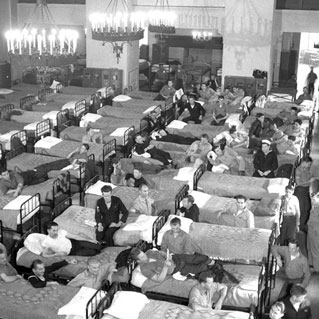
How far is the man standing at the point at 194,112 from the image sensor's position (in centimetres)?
1602

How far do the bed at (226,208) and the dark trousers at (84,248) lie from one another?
176 cm

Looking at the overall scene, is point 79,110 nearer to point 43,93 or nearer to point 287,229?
point 43,93

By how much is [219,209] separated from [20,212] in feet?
10.5

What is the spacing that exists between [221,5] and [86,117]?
740 cm

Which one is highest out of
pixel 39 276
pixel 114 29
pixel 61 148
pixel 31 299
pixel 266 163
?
pixel 114 29

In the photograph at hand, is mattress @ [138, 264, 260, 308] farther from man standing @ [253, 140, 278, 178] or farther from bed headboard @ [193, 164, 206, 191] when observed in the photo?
man standing @ [253, 140, 278, 178]

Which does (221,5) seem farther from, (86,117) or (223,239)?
(223,239)

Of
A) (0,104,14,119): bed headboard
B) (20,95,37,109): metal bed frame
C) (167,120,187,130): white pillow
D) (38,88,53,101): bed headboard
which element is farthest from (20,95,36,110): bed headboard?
(167,120,187,130): white pillow

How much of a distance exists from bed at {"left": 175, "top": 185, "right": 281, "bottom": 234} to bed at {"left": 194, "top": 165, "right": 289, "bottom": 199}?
1.38 ft

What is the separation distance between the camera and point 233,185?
37.0 ft

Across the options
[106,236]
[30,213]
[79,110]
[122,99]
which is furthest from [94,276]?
[122,99]

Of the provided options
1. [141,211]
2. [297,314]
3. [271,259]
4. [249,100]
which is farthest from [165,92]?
[297,314]

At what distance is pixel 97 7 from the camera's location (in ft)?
67.6

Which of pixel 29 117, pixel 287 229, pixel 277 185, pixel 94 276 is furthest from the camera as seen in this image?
pixel 29 117
